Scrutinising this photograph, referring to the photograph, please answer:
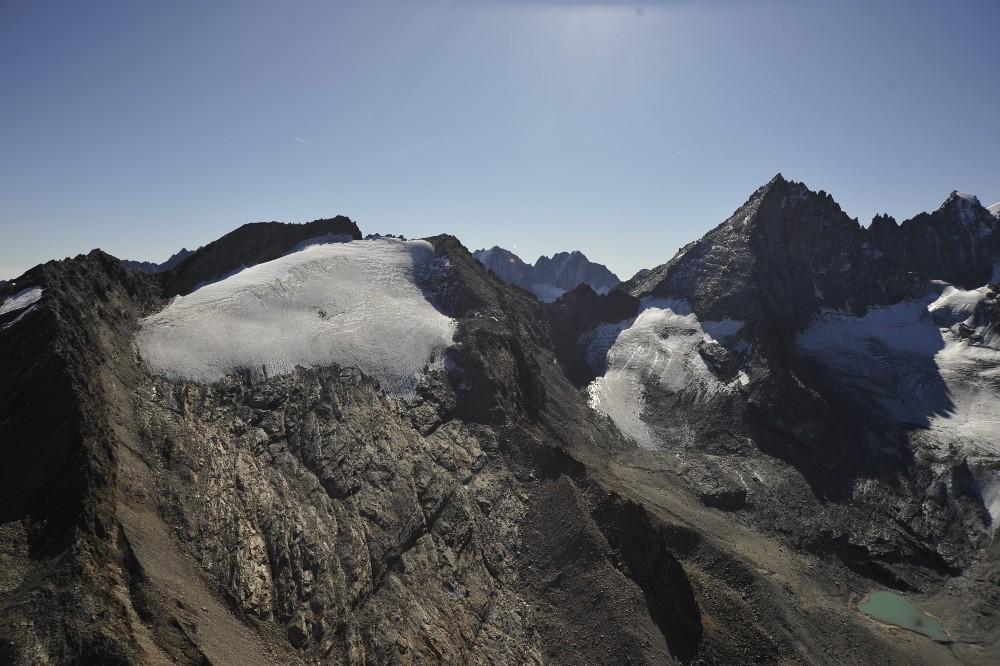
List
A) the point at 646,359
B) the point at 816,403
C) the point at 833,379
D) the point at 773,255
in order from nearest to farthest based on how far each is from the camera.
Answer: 1. the point at 816,403
2. the point at 833,379
3. the point at 646,359
4. the point at 773,255

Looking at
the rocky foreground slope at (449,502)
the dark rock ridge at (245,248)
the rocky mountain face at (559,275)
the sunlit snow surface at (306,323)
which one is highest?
the rocky mountain face at (559,275)

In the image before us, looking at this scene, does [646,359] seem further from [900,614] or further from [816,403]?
[900,614]

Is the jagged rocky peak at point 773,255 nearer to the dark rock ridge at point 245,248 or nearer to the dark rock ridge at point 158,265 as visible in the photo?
the dark rock ridge at point 245,248

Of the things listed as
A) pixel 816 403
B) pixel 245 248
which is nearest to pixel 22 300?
pixel 245 248

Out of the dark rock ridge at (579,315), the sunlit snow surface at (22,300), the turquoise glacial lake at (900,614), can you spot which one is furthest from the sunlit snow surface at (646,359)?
the sunlit snow surface at (22,300)

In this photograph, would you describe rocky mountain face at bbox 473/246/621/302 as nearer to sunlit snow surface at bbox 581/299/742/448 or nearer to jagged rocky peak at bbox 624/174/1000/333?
jagged rocky peak at bbox 624/174/1000/333

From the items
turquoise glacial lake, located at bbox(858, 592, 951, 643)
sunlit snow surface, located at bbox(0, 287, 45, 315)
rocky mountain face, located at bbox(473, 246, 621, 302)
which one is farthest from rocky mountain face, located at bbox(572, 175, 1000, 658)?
rocky mountain face, located at bbox(473, 246, 621, 302)

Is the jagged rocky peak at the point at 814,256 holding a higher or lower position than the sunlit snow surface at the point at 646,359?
higher
